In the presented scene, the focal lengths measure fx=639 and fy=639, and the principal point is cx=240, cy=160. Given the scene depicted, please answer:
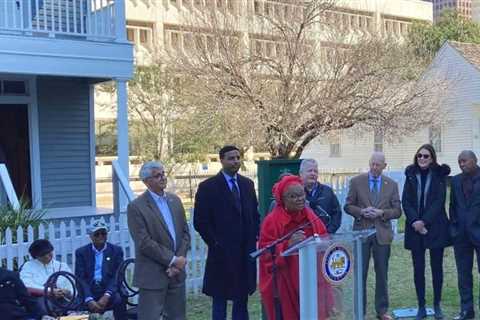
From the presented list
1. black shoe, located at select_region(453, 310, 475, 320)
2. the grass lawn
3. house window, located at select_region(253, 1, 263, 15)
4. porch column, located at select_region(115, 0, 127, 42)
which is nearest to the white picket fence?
the grass lawn

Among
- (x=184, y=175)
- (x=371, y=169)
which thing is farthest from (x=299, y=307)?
(x=184, y=175)

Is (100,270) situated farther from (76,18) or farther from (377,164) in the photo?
(76,18)

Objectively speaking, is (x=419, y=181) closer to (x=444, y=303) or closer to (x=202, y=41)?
(x=444, y=303)

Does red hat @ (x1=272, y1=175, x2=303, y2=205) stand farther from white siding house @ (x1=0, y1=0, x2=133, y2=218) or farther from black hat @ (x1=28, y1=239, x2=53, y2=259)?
white siding house @ (x1=0, y1=0, x2=133, y2=218)

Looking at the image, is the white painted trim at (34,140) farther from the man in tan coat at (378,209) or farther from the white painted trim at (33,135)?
the man in tan coat at (378,209)

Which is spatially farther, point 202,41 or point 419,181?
point 202,41

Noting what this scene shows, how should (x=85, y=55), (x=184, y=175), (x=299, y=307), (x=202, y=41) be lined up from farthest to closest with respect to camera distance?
(x=184, y=175) → (x=202, y=41) → (x=85, y=55) → (x=299, y=307)

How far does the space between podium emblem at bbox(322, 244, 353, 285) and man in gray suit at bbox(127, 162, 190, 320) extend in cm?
159

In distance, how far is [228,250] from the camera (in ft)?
19.1

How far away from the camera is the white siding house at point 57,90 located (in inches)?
436

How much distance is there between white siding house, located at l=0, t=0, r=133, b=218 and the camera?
11062 millimetres

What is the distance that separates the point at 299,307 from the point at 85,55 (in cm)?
831

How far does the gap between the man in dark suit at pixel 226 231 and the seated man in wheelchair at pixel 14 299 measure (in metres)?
1.57

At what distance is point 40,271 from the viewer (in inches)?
250
